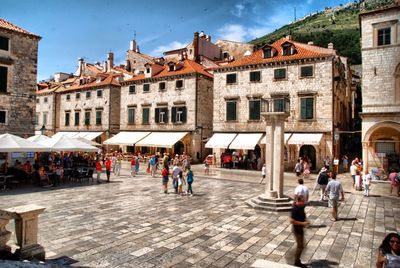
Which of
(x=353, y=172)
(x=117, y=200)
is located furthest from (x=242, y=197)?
(x=353, y=172)

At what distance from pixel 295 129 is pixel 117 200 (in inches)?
682

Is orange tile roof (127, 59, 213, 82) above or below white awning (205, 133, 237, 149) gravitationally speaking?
above

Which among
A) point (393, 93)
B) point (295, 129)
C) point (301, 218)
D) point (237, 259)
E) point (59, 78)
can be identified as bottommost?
point (237, 259)

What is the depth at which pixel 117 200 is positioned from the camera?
13141 mm

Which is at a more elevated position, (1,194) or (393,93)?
(393,93)

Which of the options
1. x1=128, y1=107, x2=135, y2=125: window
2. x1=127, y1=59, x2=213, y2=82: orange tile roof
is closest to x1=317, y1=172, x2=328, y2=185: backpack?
x1=127, y1=59, x2=213, y2=82: orange tile roof

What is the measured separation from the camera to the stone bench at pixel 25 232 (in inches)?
235

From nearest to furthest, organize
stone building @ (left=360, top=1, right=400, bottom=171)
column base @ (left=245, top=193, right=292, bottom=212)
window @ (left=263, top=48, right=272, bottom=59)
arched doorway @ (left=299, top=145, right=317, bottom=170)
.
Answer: column base @ (left=245, top=193, right=292, bottom=212), stone building @ (left=360, top=1, right=400, bottom=171), arched doorway @ (left=299, top=145, right=317, bottom=170), window @ (left=263, top=48, right=272, bottom=59)

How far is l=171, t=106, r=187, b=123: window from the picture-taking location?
3162 cm

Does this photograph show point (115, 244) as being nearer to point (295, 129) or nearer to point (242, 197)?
point (242, 197)

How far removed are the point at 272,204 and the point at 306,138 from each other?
45.7ft

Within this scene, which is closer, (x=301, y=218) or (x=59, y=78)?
(x=301, y=218)

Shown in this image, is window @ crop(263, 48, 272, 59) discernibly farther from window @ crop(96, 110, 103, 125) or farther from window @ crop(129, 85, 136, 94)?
window @ crop(96, 110, 103, 125)

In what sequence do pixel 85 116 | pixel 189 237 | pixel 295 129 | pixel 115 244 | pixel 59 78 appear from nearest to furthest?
pixel 115 244
pixel 189 237
pixel 295 129
pixel 85 116
pixel 59 78
